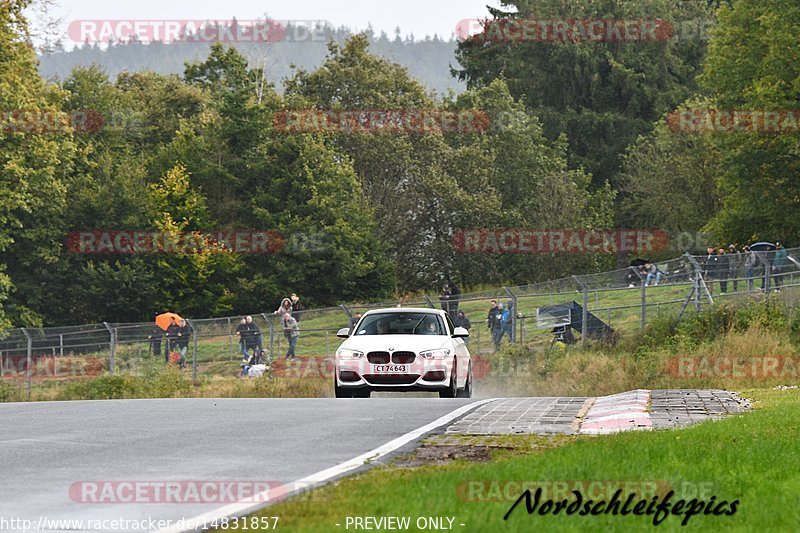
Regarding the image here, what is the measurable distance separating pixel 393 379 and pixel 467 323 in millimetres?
14467

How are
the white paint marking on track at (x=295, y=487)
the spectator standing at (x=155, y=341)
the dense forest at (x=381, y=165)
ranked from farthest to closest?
the dense forest at (x=381, y=165)
the spectator standing at (x=155, y=341)
the white paint marking on track at (x=295, y=487)

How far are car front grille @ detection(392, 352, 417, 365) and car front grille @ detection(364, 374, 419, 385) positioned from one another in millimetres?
200

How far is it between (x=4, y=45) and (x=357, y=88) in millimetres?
27418

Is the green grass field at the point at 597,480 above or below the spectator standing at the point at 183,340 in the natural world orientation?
above

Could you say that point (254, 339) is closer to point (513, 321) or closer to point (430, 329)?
point (513, 321)

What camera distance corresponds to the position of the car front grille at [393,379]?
1995 cm

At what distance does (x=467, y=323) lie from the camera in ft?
113

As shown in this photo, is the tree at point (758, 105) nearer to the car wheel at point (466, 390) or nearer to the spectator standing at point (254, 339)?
the spectator standing at point (254, 339)

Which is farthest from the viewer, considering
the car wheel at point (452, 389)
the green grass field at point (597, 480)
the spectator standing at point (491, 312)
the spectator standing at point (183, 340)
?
the spectator standing at point (491, 312)

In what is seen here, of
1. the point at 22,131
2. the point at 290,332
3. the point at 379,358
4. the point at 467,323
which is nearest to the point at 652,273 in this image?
the point at 467,323

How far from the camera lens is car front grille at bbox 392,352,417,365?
19.9 meters

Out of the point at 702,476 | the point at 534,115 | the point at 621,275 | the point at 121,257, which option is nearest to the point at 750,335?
the point at 621,275

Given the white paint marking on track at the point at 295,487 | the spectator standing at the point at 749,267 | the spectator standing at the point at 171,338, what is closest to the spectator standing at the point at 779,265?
the spectator standing at the point at 749,267

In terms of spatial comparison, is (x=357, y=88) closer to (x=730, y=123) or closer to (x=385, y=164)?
(x=385, y=164)
